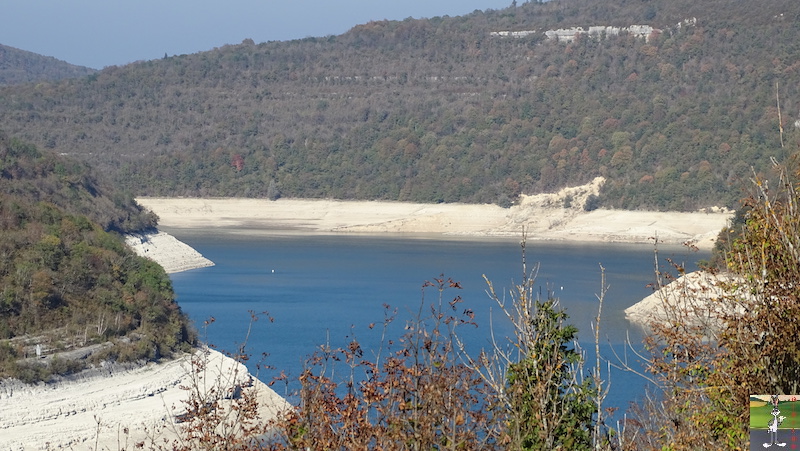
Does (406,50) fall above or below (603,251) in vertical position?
above

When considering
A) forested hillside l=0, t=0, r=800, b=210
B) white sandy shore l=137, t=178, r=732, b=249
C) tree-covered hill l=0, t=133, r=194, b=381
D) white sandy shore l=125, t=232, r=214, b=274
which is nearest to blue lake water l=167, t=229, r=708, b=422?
white sandy shore l=125, t=232, r=214, b=274

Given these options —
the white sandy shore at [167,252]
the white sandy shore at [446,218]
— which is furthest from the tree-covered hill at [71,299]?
the white sandy shore at [446,218]

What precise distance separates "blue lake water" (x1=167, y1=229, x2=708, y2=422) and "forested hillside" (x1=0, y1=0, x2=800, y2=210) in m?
14.1

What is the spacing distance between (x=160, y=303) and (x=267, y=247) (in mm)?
38916

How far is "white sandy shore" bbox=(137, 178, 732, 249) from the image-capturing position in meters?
68.3

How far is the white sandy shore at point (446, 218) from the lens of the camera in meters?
68.3

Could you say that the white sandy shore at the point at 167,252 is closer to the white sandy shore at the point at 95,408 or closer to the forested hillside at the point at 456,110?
the white sandy shore at the point at 95,408

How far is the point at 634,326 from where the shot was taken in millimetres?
29109

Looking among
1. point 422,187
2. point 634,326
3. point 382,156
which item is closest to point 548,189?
point 422,187

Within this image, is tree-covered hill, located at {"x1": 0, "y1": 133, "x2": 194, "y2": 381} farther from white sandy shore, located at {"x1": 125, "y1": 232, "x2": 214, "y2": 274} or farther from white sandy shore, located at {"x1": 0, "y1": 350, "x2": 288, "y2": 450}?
white sandy shore, located at {"x1": 125, "y1": 232, "x2": 214, "y2": 274}

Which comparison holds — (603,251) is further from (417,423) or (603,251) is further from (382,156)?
(417,423)

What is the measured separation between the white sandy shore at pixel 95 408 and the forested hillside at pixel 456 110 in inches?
2057

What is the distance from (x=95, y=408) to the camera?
1605 cm

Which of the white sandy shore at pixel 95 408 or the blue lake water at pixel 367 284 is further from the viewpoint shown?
the blue lake water at pixel 367 284
